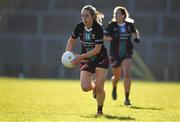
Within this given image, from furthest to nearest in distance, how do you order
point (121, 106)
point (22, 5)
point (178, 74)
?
point (22, 5) → point (178, 74) → point (121, 106)

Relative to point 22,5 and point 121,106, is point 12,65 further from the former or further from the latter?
point 121,106

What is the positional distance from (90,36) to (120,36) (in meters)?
3.89

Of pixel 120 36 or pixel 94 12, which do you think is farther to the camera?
pixel 120 36

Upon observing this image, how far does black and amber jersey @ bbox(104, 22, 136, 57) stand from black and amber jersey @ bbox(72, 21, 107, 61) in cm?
353

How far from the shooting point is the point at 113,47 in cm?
1583

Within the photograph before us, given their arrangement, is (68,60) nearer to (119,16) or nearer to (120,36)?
(119,16)

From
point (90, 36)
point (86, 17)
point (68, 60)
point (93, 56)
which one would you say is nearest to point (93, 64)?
point (93, 56)

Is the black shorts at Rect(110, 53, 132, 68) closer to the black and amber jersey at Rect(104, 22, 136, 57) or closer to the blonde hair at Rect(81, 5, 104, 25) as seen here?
the black and amber jersey at Rect(104, 22, 136, 57)

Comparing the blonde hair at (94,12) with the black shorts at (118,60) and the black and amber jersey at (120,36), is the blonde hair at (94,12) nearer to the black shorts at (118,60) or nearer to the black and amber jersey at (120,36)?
the black and amber jersey at (120,36)

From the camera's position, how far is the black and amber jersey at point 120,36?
1557cm

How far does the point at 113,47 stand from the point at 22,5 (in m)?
24.0

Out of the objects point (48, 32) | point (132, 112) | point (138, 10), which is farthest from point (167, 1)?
point (132, 112)

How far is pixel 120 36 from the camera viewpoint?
51.5 ft

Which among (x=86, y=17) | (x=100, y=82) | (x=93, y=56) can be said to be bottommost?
(x=100, y=82)
